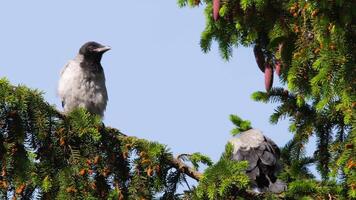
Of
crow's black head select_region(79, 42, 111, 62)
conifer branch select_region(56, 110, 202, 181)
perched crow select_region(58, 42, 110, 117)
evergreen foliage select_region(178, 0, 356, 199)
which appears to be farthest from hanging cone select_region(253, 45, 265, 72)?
crow's black head select_region(79, 42, 111, 62)

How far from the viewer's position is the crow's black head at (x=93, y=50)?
37.2 feet

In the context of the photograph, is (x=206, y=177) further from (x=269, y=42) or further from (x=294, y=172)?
(x=269, y=42)

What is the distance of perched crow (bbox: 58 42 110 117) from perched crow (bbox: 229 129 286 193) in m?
2.82

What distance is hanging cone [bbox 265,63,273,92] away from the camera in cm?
631

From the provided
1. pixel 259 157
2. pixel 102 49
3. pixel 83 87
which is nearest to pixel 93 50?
pixel 102 49

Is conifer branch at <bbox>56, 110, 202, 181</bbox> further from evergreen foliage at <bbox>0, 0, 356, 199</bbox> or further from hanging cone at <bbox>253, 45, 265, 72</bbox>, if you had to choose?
hanging cone at <bbox>253, 45, 265, 72</bbox>

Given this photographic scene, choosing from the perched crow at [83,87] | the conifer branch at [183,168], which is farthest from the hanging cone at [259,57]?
the perched crow at [83,87]

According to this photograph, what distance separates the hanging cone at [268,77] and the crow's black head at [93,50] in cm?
518

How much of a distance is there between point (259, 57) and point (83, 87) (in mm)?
4323

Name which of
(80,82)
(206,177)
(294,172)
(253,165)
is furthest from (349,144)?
(80,82)

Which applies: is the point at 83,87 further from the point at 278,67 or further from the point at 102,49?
the point at 278,67

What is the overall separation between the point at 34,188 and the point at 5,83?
2.62 ft

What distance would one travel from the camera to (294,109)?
291 inches

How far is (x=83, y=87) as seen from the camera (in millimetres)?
10438
